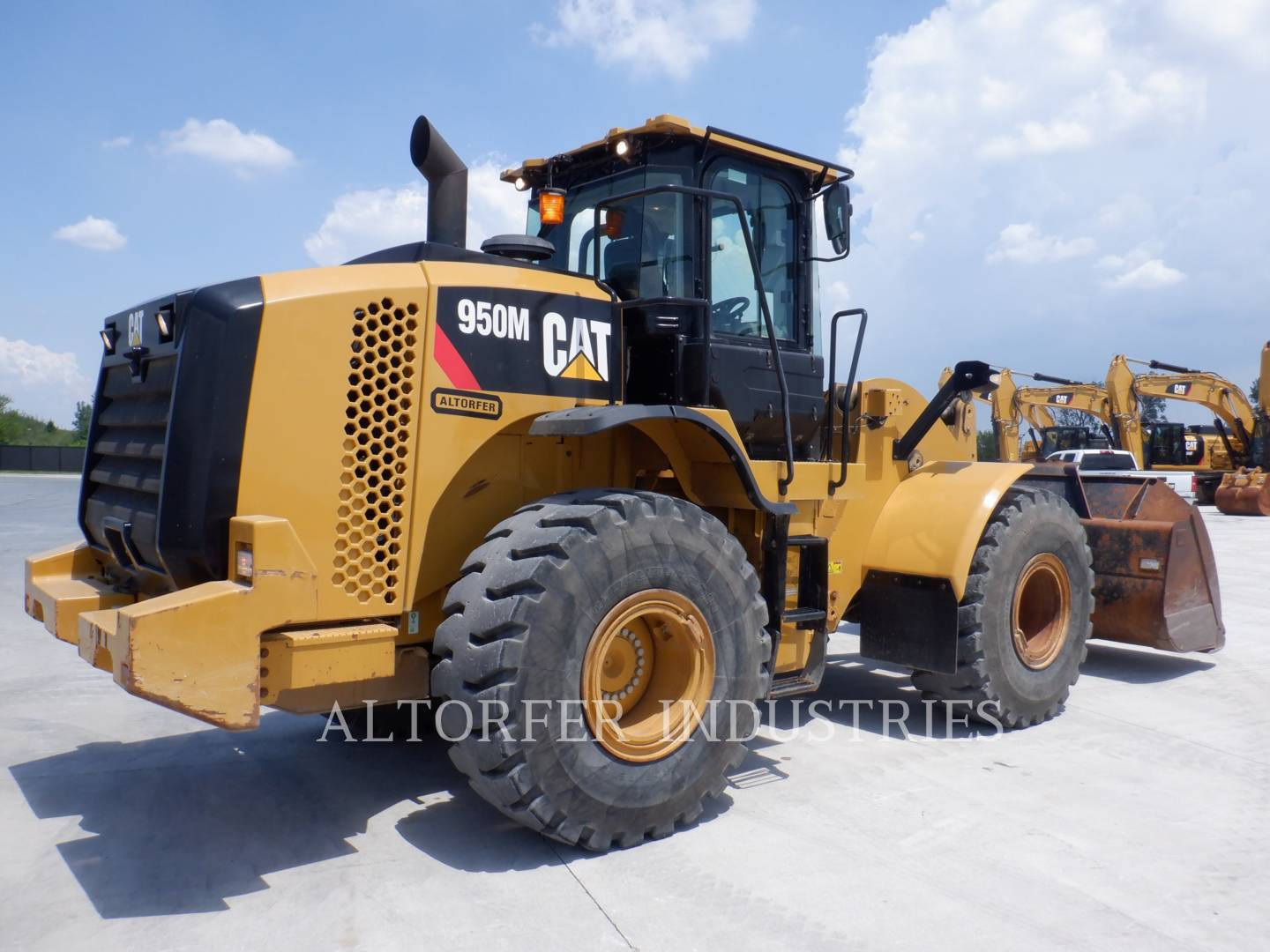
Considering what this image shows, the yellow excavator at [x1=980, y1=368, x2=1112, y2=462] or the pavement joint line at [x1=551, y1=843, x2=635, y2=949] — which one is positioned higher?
the yellow excavator at [x1=980, y1=368, x2=1112, y2=462]

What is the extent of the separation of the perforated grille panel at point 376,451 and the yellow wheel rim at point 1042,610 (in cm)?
382

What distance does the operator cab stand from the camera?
480 cm

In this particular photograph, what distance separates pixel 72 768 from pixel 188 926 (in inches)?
81.0

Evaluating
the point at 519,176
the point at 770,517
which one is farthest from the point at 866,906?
the point at 519,176

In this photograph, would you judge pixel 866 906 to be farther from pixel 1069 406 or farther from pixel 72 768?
pixel 1069 406

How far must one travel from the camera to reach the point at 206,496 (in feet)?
11.8

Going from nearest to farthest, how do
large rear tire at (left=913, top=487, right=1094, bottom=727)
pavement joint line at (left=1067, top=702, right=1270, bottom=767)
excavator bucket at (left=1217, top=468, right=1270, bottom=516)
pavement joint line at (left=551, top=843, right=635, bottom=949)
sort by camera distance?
1. pavement joint line at (left=551, top=843, right=635, bottom=949)
2. pavement joint line at (left=1067, top=702, right=1270, bottom=767)
3. large rear tire at (left=913, top=487, right=1094, bottom=727)
4. excavator bucket at (left=1217, top=468, right=1270, bottom=516)

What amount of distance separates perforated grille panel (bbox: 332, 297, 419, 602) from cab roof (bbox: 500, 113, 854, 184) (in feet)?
5.63

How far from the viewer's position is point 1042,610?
20.9 ft

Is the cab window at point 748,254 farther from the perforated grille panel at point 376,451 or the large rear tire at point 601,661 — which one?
the perforated grille panel at point 376,451

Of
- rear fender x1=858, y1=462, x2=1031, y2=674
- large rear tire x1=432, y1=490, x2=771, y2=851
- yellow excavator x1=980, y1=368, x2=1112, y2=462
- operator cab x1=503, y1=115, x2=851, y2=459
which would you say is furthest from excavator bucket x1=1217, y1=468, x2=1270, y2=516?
large rear tire x1=432, y1=490, x2=771, y2=851

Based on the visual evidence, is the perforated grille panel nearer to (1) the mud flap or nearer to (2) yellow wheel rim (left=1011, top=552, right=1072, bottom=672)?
(1) the mud flap

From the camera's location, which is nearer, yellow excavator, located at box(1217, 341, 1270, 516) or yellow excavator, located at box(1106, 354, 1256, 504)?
yellow excavator, located at box(1217, 341, 1270, 516)

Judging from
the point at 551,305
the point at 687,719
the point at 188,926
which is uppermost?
the point at 551,305
